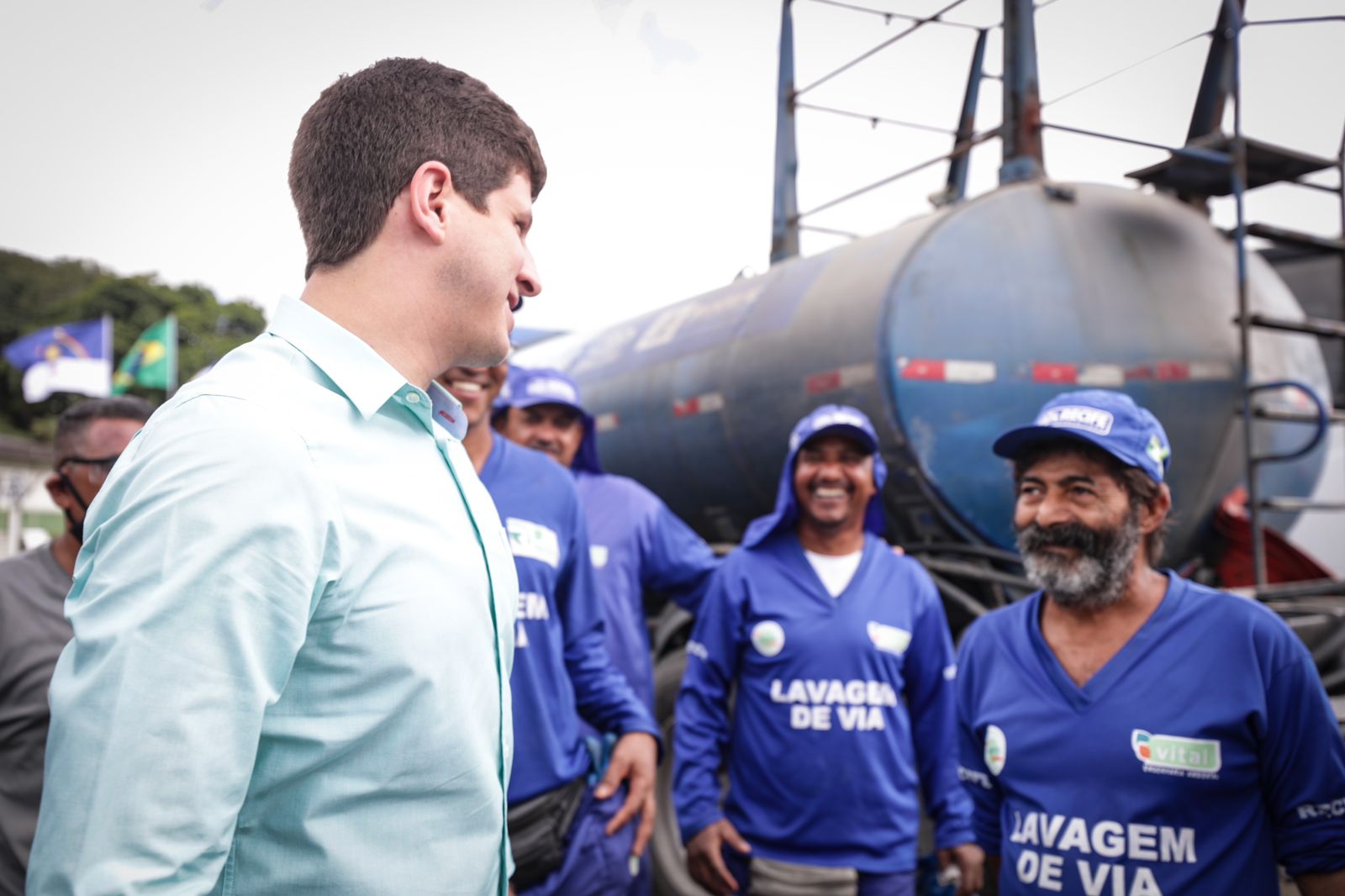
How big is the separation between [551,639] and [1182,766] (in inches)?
56.3

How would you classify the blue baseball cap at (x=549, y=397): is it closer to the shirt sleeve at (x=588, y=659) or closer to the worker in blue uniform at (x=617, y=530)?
the worker in blue uniform at (x=617, y=530)

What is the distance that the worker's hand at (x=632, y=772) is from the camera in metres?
2.49

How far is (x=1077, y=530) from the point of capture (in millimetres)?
2346

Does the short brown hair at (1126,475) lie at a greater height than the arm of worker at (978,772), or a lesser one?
greater

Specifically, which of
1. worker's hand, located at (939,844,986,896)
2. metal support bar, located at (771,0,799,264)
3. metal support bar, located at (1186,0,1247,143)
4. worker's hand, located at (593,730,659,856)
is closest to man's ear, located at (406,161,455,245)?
worker's hand, located at (593,730,659,856)

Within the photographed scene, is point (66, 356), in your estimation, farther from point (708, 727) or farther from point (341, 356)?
point (341, 356)

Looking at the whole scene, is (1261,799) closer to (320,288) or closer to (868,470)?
(868,470)

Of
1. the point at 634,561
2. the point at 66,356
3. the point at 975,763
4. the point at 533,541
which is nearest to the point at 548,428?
the point at 634,561

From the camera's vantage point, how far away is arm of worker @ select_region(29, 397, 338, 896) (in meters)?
0.90

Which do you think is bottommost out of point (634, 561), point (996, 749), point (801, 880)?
point (801, 880)

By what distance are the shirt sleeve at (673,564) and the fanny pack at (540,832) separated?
1.29 metres

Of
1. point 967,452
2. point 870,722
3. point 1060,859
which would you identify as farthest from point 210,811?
point 967,452

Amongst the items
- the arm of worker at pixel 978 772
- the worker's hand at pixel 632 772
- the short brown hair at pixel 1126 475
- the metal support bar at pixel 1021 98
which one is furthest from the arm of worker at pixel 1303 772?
the metal support bar at pixel 1021 98

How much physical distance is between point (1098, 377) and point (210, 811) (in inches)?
159
